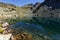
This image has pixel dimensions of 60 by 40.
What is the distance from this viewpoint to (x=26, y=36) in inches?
856

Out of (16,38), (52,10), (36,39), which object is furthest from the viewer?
(52,10)

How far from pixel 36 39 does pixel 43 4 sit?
159401mm

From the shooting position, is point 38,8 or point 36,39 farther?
point 38,8

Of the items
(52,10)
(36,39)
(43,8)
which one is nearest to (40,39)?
(36,39)

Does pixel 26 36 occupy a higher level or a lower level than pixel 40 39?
higher

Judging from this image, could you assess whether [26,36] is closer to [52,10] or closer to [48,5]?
[52,10]

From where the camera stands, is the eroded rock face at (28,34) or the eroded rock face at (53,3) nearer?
the eroded rock face at (28,34)

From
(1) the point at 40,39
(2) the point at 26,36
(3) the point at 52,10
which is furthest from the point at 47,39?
(3) the point at 52,10

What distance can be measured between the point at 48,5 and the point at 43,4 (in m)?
6.19

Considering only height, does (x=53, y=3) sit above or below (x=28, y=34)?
below

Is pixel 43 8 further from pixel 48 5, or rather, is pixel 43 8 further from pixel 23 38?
pixel 23 38

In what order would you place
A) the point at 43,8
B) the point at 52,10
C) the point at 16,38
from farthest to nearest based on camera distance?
1. the point at 43,8
2. the point at 52,10
3. the point at 16,38

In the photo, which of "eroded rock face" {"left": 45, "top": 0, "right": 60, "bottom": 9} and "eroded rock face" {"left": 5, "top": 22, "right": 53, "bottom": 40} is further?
"eroded rock face" {"left": 45, "top": 0, "right": 60, "bottom": 9}

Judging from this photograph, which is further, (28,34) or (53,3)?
(53,3)
